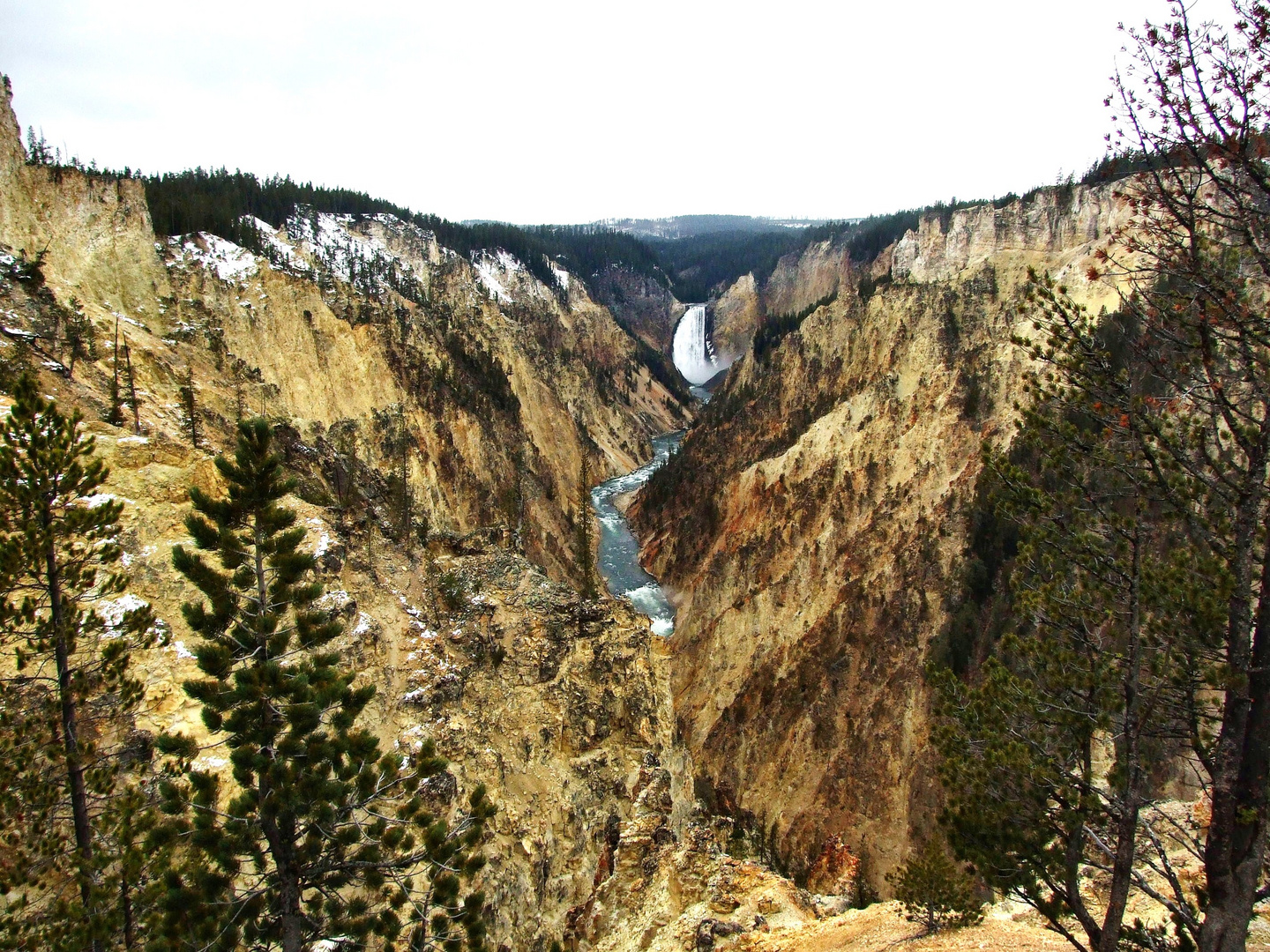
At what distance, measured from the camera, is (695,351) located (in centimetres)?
15225

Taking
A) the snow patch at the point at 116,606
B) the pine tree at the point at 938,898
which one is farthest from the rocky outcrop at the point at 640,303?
the snow patch at the point at 116,606

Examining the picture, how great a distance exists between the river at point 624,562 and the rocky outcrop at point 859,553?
1466 millimetres

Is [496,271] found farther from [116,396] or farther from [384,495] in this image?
[116,396]

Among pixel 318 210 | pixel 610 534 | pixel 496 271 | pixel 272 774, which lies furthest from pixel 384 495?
pixel 496 271

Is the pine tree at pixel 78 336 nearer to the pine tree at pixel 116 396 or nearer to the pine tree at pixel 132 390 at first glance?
the pine tree at pixel 116 396

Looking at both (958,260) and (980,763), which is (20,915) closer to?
(980,763)

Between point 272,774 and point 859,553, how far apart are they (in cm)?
3136

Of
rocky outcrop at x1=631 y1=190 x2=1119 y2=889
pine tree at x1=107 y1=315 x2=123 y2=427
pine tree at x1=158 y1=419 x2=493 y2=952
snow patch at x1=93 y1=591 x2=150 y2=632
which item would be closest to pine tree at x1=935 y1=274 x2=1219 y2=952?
pine tree at x1=158 y1=419 x2=493 y2=952

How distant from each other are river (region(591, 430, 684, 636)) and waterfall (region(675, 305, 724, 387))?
71010mm

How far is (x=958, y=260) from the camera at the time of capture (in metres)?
53.8

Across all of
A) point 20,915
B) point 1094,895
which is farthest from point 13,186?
point 1094,895

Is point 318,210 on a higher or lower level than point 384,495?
higher

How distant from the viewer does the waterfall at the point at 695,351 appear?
148 m

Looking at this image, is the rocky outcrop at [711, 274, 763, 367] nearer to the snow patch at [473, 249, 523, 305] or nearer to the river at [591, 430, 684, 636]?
the snow patch at [473, 249, 523, 305]
